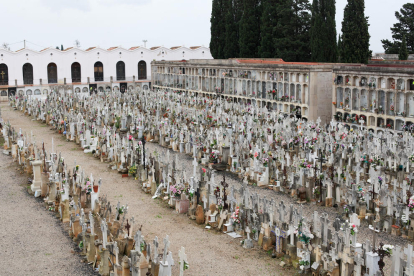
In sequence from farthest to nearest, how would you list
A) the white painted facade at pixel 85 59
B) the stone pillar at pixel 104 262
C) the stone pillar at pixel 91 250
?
the white painted facade at pixel 85 59
the stone pillar at pixel 91 250
the stone pillar at pixel 104 262

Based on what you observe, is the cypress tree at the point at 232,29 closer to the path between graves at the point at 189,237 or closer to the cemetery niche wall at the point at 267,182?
the cemetery niche wall at the point at 267,182

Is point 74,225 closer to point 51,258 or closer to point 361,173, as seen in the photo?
point 51,258

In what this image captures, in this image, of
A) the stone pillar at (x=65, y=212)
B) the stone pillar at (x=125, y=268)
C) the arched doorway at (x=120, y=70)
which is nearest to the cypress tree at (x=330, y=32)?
the stone pillar at (x=65, y=212)

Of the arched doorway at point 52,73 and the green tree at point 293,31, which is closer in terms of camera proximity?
the green tree at point 293,31

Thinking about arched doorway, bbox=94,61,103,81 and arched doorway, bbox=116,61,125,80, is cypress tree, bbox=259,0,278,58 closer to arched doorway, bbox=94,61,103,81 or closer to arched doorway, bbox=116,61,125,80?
arched doorway, bbox=116,61,125,80

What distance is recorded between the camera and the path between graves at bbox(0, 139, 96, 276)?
9117 mm

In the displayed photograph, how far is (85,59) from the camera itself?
165 ft

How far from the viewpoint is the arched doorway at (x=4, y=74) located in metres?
46.3

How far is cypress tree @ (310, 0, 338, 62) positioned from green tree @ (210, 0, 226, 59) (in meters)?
13.2

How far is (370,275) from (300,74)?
17575 mm

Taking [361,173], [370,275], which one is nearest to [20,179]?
[361,173]

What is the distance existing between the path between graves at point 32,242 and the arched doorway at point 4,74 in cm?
3567

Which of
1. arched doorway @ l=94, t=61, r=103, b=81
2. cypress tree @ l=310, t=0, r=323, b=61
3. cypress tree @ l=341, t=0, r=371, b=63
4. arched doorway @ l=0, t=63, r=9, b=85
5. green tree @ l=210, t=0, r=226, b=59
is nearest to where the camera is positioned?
cypress tree @ l=341, t=0, r=371, b=63

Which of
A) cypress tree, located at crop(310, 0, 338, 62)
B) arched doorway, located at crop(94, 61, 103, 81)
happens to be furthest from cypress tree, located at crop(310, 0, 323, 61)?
arched doorway, located at crop(94, 61, 103, 81)
